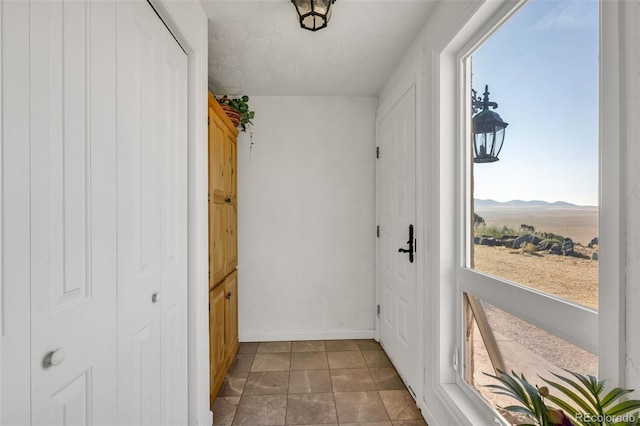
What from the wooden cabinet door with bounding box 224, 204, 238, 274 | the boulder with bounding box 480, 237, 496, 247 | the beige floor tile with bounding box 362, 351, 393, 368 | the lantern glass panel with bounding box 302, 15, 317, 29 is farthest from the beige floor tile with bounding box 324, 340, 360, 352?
the lantern glass panel with bounding box 302, 15, 317, 29

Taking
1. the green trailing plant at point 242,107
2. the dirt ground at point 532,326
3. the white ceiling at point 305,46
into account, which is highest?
the white ceiling at point 305,46

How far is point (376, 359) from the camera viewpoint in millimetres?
2613

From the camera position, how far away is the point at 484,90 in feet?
4.94

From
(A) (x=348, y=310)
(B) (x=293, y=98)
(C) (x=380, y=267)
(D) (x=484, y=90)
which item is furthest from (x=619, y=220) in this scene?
(B) (x=293, y=98)

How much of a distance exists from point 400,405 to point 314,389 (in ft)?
1.89

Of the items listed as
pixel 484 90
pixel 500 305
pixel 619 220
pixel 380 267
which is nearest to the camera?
pixel 619 220

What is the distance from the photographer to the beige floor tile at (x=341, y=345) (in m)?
2.81

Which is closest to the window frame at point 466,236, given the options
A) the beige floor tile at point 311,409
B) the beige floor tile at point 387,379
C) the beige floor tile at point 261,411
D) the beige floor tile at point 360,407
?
the beige floor tile at point 360,407
